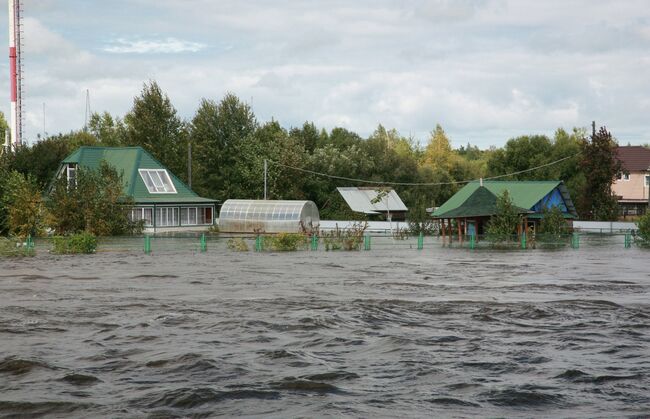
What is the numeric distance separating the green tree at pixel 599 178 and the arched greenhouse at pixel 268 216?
22146 mm

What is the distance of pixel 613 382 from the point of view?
46.3 feet

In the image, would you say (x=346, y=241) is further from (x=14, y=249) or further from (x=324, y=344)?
(x=324, y=344)

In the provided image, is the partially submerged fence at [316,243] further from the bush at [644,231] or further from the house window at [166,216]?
the house window at [166,216]

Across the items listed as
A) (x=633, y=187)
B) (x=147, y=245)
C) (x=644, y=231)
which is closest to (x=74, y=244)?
(x=147, y=245)

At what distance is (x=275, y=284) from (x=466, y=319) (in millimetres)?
9200

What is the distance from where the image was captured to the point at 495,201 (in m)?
52.5

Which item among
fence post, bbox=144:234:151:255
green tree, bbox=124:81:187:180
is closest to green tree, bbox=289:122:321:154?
green tree, bbox=124:81:187:180

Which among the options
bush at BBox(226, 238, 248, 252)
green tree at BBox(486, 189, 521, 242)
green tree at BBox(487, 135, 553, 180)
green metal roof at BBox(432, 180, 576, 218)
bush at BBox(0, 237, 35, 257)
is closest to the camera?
bush at BBox(0, 237, 35, 257)

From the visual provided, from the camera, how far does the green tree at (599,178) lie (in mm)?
68812

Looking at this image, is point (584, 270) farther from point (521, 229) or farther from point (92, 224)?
point (92, 224)

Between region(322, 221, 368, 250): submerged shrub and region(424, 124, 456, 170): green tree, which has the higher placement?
region(424, 124, 456, 170): green tree

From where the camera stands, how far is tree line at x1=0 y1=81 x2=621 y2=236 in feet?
228

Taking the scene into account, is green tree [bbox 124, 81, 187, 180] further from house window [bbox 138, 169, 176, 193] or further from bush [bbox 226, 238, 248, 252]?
bush [bbox 226, 238, 248, 252]

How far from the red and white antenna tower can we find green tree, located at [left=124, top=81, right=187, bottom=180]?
10221mm
